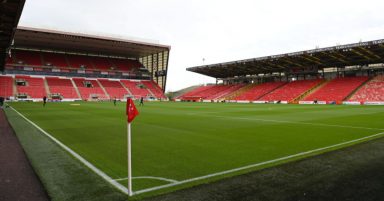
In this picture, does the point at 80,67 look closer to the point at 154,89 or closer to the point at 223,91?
the point at 154,89

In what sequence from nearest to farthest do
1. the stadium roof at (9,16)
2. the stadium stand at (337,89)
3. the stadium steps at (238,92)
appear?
1. the stadium roof at (9,16)
2. the stadium stand at (337,89)
3. the stadium steps at (238,92)

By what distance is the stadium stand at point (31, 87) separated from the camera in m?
61.9

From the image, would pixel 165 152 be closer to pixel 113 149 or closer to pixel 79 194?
pixel 113 149

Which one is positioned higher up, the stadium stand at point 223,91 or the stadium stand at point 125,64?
the stadium stand at point 125,64

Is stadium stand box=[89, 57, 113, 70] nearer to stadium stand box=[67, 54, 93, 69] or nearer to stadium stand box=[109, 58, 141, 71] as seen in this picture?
stadium stand box=[67, 54, 93, 69]

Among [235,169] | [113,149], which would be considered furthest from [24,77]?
[235,169]

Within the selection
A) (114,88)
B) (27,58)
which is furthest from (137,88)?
(27,58)

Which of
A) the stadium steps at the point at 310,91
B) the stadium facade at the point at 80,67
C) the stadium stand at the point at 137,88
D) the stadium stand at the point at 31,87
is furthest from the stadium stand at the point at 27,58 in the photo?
the stadium steps at the point at 310,91

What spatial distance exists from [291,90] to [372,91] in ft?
54.2

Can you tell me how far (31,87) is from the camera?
2542 inches

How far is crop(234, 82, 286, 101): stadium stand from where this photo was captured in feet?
215

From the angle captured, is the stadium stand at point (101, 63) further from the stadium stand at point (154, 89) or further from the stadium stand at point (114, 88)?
the stadium stand at point (154, 89)

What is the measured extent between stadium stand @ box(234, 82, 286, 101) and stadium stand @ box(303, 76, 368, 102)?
1215cm

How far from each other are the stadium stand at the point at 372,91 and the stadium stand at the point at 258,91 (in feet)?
66.8
